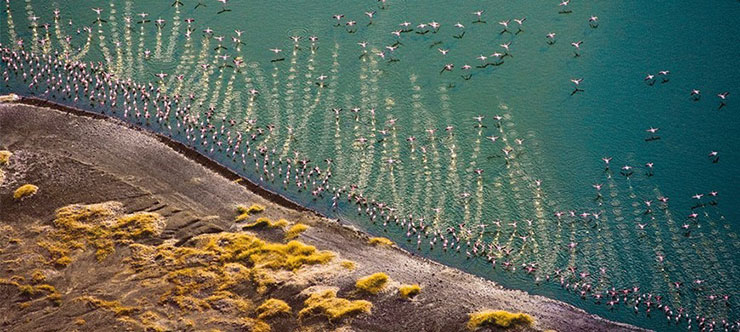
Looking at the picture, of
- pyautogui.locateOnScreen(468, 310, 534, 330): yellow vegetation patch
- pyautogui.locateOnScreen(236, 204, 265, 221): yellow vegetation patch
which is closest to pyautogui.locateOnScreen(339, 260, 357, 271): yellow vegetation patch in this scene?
pyautogui.locateOnScreen(236, 204, 265, 221): yellow vegetation patch

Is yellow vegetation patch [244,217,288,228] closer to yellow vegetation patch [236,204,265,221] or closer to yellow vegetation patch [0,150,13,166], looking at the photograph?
yellow vegetation patch [236,204,265,221]

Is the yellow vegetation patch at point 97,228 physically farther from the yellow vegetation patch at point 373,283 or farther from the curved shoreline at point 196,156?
the yellow vegetation patch at point 373,283

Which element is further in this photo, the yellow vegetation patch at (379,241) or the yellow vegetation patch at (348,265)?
the yellow vegetation patch at (379,241)

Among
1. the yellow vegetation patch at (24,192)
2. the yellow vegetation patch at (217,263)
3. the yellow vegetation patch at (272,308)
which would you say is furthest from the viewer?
the yellow vegetation patch at (24,192)

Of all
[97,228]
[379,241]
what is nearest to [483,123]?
[379,241]

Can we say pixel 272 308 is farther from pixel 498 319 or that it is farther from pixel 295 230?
pixel 498 319

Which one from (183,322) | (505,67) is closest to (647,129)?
(505,67)

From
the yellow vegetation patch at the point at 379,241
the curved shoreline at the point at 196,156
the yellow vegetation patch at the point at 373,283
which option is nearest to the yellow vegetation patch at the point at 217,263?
the yellow vegetation patch at the point at 373,283
